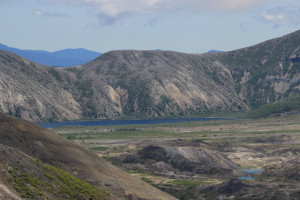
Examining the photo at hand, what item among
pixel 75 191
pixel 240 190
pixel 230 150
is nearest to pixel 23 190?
pixel 75 191

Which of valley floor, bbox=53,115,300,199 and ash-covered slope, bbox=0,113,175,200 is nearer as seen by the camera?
ash-covered slope, bbox=0,113,175,200

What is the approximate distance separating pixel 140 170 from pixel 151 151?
1036 cm

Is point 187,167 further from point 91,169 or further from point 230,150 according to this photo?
point 91,169

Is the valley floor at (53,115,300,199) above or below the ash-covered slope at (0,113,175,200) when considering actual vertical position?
below

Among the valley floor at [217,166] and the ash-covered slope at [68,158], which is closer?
the ash-covered slope at [68,158]

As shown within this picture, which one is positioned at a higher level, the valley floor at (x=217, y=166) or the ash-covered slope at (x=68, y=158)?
the ash-covered slope at (x=68, y=158)

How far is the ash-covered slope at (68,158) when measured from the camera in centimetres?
7450

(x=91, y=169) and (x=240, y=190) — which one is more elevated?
(x=91, y=169)

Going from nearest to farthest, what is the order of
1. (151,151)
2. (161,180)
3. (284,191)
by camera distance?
(284,191) < (161,180) < (151,151)

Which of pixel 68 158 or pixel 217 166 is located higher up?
pixel 68 158

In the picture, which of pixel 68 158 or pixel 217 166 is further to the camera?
pixel 217 166

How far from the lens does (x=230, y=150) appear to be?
169000mm

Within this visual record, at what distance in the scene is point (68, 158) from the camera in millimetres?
77125

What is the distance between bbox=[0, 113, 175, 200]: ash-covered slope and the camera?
244 feet
